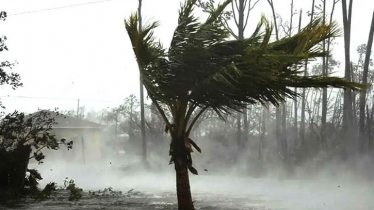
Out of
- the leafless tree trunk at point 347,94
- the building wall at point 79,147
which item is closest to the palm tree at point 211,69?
the leafless tree trunk at point 347,94

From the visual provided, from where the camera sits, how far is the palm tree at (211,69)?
941cm

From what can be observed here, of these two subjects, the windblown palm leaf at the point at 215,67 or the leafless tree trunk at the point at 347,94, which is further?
the leafless tree trunk at the point at 347,94

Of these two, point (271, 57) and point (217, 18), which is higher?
point (217, 18)

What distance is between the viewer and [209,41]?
33.4 ft

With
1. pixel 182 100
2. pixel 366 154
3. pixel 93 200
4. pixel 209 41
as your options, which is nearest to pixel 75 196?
pixel 93 200

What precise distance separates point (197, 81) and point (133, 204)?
5.27 metres

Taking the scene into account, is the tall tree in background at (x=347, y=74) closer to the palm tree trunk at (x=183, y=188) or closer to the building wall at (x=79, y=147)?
the palm tree trunk at (x=183, y=188)

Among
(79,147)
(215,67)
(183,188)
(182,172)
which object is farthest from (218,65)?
(79,147)

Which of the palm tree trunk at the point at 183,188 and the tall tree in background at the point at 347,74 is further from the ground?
the tall tree in background at the point at 347,74

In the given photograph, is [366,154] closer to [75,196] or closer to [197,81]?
[75,196]

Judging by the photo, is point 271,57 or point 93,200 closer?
point 271,57

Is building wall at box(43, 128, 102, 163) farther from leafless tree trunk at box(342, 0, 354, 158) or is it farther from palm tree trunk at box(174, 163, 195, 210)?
palm tree trunk at box(174, 163, 195, 210)

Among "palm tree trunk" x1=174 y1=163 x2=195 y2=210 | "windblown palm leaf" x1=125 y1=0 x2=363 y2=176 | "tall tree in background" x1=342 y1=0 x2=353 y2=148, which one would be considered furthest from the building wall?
"windblown palm leaf" x1=125 y1=0 x2=363 y2=176

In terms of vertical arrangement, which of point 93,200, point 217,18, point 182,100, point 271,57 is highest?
point 217,18
